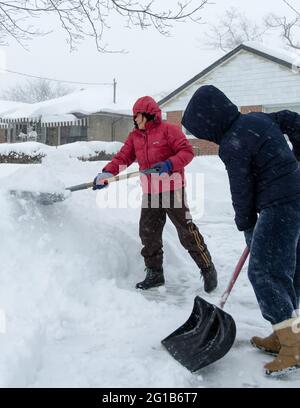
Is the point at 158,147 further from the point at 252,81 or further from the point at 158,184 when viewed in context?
the point at 252,81

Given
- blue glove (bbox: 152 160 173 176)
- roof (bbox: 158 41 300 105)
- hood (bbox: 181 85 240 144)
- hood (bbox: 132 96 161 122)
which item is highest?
roof (bbox: 158 41 300 105)

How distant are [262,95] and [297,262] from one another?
1506 centimetres

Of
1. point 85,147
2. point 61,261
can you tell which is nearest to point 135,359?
point 61,261

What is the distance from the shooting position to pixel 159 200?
4.09m

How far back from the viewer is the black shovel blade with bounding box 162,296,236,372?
8.68 feet

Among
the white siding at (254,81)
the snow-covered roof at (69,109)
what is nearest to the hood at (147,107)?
the white siding at (254,81)

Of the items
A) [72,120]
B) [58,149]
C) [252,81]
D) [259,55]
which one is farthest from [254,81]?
[72,120]

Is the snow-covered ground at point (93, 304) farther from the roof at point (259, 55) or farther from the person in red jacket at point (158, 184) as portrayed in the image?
the roof at point (259, 55)

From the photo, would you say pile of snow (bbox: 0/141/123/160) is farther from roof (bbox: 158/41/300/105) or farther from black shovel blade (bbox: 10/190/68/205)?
black shovel blade (bbox: 10/190/68/205)

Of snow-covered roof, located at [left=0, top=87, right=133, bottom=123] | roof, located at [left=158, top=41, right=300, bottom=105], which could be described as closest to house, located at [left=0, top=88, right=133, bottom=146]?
snow-covered roof, located at [left=0, top=87, right=133, bottom=123]

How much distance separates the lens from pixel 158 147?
Result: 3.97 metres

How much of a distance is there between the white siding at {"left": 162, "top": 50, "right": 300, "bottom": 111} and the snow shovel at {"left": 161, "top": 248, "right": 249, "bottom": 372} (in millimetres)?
14572

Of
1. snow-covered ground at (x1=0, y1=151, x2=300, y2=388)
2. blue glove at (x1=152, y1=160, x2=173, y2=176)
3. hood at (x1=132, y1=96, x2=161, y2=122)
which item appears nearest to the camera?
snow-covered ground at (x1=0, y1=151, x2=300, y2=388)
